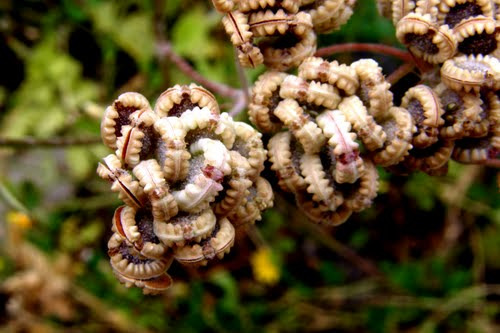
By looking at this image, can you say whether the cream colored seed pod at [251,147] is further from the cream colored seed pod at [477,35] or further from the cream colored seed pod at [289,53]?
the cream colored seed pod at [477,35]

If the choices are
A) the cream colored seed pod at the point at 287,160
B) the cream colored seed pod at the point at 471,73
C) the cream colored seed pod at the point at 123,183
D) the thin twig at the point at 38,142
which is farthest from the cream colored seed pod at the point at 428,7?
the thin twig at the point at 38,142

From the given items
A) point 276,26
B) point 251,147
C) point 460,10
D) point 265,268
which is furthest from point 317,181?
point 265,268

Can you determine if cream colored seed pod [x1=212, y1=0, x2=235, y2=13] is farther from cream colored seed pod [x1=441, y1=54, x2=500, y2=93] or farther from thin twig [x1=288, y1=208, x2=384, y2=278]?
thin twig [x1=288, y1=208, x2=384, y2=278]

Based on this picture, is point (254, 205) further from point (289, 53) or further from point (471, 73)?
point (471, 73)

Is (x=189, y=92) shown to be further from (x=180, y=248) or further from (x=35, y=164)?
(x=35, y=164)

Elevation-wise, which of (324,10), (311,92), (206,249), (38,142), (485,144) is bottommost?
(38,142)

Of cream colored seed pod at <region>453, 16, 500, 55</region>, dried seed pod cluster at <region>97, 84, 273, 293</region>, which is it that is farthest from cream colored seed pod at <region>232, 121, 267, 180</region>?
cream colored seed pod at <region>453, 16, 500, 55</region>
